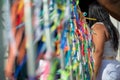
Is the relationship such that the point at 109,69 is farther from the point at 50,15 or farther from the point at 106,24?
the point at 50,15

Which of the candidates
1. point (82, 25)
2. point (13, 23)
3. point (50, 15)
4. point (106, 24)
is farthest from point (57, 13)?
point (106, 24)

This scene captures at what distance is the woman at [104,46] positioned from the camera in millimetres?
2754

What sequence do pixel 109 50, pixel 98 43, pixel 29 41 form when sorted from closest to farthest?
pixel 29 41 → pixel 98 43 → pixel 109 50

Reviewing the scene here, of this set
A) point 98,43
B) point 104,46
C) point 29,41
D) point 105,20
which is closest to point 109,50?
point 104,46

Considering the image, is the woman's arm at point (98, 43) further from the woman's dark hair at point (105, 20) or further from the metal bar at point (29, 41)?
the metal bar at point (29, 41)

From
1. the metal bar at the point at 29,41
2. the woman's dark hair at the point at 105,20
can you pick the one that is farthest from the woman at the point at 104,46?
the metal bar at the point at 29,41

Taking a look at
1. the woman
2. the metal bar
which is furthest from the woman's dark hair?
the metal bar

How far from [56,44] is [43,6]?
0.14m

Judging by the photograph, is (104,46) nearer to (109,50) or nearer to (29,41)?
(109,50)

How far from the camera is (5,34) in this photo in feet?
2.76

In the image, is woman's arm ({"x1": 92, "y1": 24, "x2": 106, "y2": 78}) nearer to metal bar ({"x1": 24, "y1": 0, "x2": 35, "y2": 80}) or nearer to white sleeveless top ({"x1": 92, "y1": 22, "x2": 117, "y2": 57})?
white sleeveless top ({"x1": 92, "y1": 22, "x2": 117, "y2": 57})

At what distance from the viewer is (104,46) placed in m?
2.83

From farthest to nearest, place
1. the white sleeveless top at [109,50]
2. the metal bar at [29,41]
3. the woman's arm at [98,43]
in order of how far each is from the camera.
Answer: the white sleeveless top at [109,50], the woman's arm at [98,43], the metal bar at [29,41]

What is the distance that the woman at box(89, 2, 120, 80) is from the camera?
108 inches
